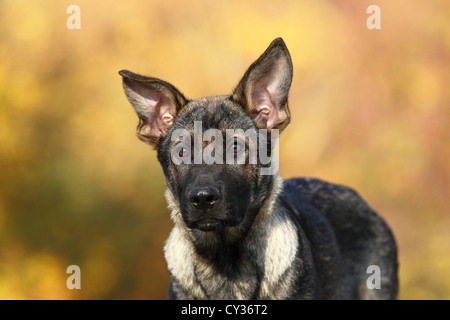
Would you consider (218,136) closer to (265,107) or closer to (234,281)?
(265,107)

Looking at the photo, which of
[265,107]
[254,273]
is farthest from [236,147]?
[254,273]

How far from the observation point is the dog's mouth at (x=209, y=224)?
202 inches

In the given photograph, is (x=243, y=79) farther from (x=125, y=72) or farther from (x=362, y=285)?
(x=362, y=285)

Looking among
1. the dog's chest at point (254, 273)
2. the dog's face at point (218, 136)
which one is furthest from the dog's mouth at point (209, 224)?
the dog's chest at point (254, 273)

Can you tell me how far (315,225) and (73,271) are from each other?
3.85 metres

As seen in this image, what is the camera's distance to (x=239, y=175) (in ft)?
17.4

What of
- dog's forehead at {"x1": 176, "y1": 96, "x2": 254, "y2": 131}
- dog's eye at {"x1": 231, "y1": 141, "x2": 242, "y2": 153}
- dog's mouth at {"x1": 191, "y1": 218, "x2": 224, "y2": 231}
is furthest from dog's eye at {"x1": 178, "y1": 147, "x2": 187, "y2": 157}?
dog's mouth at {"x1": 191, "y1": 218, "x2": 224, "y2": 231}

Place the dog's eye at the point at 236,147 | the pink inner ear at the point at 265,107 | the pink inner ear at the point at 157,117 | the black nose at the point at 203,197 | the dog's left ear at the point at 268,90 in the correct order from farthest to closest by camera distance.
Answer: the pink inner ear at the point at 157,117
the pink inner ear at the point at 265,107
the dog's left ear at the point at 268,90
the dog's eye at the point at 236,147
the black nose at the point at 203,197

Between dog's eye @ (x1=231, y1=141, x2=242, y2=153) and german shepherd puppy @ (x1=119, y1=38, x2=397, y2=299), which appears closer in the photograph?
german shepherd puppy @ (x1=119, y1=38, x2=397, y2=299)

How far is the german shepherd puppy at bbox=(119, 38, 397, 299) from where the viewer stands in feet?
17.2

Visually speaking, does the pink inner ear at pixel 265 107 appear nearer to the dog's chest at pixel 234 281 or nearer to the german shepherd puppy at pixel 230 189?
the german shepherd puppy at pixel 230 189

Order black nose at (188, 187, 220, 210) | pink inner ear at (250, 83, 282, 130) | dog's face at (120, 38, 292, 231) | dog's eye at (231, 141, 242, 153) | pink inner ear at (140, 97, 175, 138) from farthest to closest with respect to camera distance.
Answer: pink inner ear at (140, 97, 175, 138)
pink inner ear at (250, 83, 282, 130)
dog's eye at (231, 141, 242, 153)
dog's face at (120, 38, 292, 231)
black nose at (188, 187, 220, 210)

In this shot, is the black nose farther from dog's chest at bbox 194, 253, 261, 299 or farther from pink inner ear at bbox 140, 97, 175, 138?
pink inner ear at bbox 140, 97, 175, 138

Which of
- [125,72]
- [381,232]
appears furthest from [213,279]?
[381,232]
